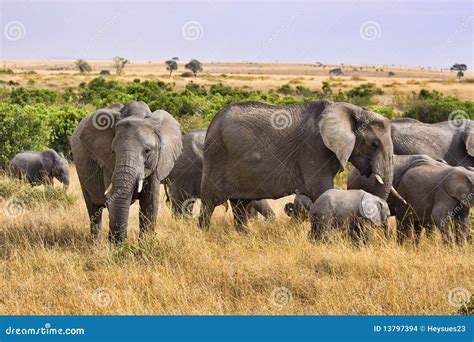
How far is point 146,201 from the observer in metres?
9.38

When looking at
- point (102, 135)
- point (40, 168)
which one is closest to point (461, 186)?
point (102, 135)

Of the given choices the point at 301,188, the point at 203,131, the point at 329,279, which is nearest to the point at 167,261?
the point at 329,279

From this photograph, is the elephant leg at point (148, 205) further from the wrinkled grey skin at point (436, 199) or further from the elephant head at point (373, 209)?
the wrinkled grey skin at point (436, 199)

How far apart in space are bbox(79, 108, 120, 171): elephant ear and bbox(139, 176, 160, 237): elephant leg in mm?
583

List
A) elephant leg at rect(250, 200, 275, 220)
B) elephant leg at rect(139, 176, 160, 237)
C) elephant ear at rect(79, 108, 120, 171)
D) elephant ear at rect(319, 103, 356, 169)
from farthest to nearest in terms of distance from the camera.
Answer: elephant leg at rect(250, 200, 275, 220)
elephant ear at rect(319, 103, 356, 169)
elephant ear at rect(79, 108, 120, 171)
elephant leg at rect(139, 176, 160, 237)

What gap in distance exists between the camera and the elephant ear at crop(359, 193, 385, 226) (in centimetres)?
930

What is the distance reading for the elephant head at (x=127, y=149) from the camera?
28.2ft
